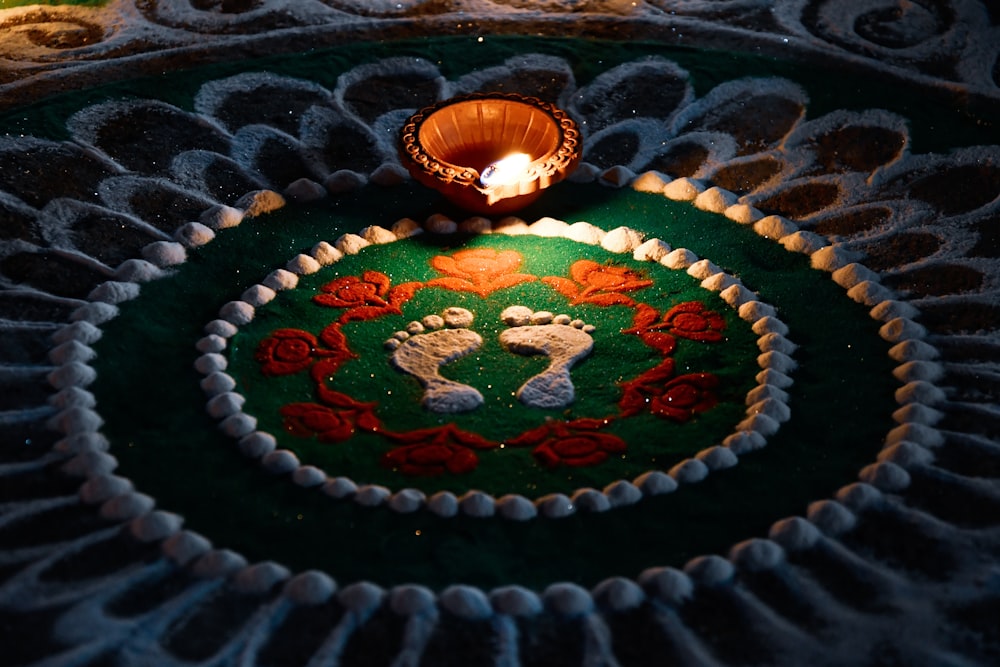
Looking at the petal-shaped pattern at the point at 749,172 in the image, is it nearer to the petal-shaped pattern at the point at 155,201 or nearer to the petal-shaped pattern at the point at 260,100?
the petal-shaped pattern at the point at 260,100

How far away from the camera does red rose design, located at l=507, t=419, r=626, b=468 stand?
1.50 metres

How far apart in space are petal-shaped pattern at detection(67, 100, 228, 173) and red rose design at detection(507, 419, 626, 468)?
40.8 inches

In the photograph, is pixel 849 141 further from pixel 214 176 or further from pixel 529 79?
pixel 214 176

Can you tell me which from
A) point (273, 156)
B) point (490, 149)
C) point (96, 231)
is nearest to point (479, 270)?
point (490, 149)

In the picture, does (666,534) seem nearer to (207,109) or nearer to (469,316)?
(469,316)

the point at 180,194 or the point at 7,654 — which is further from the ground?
the point at 180,194

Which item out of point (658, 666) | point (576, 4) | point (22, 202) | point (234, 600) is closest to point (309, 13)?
point (576, 4)

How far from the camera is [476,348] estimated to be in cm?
173

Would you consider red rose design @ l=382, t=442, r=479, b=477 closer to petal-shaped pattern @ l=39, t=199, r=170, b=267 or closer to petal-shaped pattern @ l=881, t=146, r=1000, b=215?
petal-shaped pattern @ l=39, t=199, r=170, b=267

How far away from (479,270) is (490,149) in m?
0.31

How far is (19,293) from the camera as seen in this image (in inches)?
70.4

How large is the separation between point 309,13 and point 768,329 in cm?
148

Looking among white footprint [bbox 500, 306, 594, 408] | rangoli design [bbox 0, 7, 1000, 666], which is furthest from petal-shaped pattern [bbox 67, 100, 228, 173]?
white footprint [bbox 500, 306, 594, 408]

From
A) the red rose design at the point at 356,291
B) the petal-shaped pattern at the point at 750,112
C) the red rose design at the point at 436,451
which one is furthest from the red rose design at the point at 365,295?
the petal-shaped pattern at the point at 750,112
